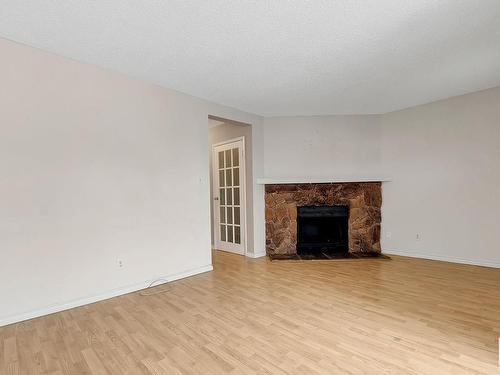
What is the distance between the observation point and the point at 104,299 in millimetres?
2891

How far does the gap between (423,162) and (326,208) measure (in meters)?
1.80

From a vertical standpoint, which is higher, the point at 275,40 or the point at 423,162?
the point at 275,40

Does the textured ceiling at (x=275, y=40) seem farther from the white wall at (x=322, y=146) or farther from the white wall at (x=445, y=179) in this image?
the white wall at (x=322, y=146)

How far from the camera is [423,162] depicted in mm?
4531

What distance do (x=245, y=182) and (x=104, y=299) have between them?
279 centimetres

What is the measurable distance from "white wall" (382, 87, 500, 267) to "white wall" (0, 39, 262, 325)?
3587 mm

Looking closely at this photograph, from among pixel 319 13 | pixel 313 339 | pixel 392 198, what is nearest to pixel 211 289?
pixel 313 339

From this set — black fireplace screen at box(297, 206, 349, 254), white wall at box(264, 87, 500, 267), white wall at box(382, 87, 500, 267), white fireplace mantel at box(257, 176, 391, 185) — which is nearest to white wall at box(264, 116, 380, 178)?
white wall at box(264, 87, 500, 267)

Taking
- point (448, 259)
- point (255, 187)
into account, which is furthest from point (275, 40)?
point (448, 259)

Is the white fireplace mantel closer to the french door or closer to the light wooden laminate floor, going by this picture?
the french door

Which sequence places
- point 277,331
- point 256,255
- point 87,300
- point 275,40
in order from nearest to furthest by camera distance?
point 277,331
point 275,40
point 87,300
point 256,255

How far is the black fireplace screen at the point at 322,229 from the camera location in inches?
194

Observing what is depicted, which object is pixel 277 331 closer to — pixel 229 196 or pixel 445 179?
pixel 229 196

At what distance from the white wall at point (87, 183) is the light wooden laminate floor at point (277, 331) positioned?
33 centimetres
